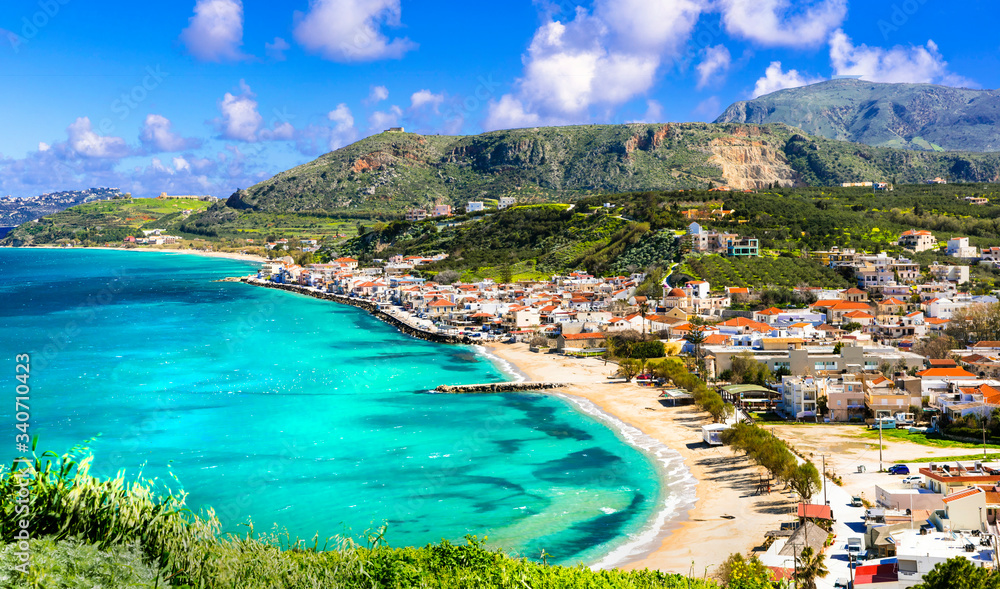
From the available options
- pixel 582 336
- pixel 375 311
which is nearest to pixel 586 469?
pixel 582 336

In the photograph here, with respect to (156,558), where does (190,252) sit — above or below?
above

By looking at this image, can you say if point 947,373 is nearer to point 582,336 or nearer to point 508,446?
point 508,446

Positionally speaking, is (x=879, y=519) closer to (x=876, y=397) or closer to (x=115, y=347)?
(x=876, y=397)

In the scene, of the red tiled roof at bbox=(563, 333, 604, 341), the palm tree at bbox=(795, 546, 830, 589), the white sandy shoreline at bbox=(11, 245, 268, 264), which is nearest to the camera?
the palm tree at bbox=(795, 546, 830, 589)

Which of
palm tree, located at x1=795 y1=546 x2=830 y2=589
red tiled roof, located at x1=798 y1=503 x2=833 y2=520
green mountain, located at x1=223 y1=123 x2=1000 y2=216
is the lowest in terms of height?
palm tree, located at x1=795 y1=546 x2=830 y2=589

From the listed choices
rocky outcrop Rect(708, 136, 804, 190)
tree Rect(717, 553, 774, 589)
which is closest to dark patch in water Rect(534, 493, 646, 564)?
tree Rect(717, 553, 774, 589)

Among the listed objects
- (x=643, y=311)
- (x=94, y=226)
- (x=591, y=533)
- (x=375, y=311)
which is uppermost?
(x=94, y=226)

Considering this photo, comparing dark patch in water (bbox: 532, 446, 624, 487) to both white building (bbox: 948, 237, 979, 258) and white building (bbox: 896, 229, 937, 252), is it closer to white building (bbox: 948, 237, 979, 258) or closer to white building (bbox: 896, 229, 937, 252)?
white building (bbox: 948, 237, 979, 258)

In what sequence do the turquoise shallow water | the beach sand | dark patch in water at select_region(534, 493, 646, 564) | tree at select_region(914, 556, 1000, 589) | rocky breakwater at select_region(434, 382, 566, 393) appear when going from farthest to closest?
1. rocky breakwater at select_region(434, 382, 566, 393)
2. the turquoise shallow water
3. dark patch in water at select_region(534, 493, 646, 564)
4. the beach sand
5. tree at select_region(914, 556, 1000, 589)
